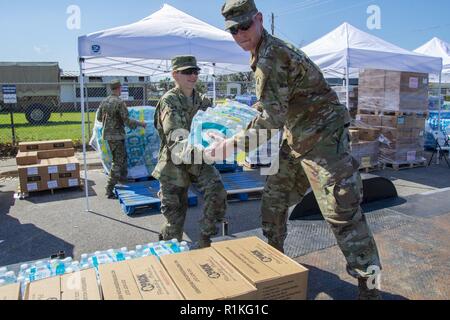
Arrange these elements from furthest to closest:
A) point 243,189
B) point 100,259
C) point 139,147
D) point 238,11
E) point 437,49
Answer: point 437,49, point 139,147, point 243,189, point 100,259, point 238,11

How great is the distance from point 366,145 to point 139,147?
5064mm

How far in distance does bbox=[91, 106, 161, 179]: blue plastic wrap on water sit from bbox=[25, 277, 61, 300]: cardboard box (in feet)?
18.7

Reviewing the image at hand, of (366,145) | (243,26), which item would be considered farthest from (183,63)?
(366,145)

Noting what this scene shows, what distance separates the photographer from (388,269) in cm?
317

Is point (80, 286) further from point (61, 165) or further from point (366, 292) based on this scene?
point (61, 165)

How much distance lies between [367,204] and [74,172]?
203 inches

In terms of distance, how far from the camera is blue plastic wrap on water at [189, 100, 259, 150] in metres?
3.15

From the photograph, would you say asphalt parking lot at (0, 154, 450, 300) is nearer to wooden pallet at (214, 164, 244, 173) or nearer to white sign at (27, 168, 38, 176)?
white sign at (27, 168, 38, 176)

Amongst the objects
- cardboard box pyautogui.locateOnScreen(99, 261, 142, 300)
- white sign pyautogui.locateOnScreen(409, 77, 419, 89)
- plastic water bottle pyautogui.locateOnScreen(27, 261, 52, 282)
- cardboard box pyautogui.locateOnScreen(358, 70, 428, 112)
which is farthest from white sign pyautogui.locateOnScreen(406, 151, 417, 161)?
plastic water bottle pyautogui.locateOnScreen(27, 261, 52, 282)

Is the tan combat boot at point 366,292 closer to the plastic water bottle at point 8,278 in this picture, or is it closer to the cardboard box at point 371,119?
the plastic water bottle at point 8,278

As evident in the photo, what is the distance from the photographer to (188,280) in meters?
1.84

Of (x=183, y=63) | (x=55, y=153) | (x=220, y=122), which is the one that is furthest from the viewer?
(x=55, y=153)
